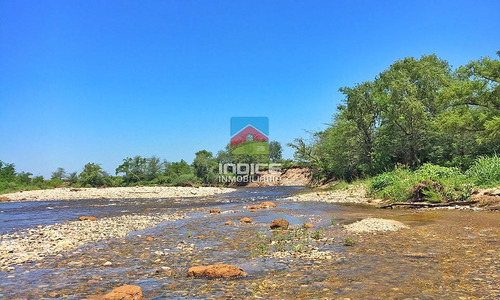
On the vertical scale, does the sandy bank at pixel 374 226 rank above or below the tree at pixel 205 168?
below

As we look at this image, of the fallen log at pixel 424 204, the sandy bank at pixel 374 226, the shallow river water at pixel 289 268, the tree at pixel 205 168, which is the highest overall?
the tree at pixel 205 168

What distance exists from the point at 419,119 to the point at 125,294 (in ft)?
101

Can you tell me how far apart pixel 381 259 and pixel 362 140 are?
3252cm

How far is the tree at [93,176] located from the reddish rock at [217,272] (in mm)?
67653

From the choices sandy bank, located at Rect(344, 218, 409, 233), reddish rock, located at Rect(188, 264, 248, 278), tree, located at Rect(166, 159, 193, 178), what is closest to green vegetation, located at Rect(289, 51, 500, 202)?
sandy bank, located at Rect(344, 218, 409, 233)

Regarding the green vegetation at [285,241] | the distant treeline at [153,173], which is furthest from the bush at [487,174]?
the distant treeline at [153,173]

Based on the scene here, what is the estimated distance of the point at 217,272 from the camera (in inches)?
262

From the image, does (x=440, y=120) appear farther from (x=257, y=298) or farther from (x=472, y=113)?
(x=257, y=298)

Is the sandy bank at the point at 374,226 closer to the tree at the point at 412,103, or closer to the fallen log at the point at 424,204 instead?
the fallen log at the point at 424,204

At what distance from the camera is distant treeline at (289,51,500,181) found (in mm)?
25812

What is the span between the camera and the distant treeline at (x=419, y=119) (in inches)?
1016

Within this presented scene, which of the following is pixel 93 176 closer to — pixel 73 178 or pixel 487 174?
pixel 73 178

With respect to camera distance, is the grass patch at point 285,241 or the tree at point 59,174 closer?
the grass patch at point 285,241

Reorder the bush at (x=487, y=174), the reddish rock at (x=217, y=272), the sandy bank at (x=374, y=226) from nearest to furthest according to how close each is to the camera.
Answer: the reddish rock at (x=217, y=272) < the sandy bank at (x=374, y=226) < the bush at (x=487, y=174)
